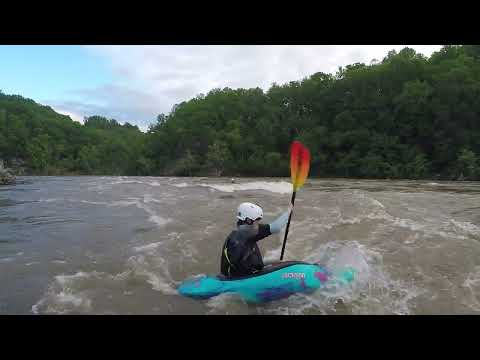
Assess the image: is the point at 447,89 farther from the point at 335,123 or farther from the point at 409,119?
the point at 335,123

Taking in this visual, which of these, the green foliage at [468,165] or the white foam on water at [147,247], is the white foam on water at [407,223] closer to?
the white foam on water at [147,247]

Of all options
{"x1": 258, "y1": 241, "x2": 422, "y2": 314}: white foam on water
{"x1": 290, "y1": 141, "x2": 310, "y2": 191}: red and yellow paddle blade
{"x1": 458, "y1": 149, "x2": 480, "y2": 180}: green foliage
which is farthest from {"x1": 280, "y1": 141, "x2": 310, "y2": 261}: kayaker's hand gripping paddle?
{"x1": 458, "y1": 149, "x2": 480, "y2": 180}: green foliage

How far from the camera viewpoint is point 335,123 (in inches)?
1912

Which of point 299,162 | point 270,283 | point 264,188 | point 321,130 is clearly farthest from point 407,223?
point 321,130

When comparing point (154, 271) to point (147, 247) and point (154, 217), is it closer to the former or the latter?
point (147, 247)

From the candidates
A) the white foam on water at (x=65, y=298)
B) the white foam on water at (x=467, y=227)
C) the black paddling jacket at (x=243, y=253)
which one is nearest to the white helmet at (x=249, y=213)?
the black paddling jacket at (x=243, y=253)

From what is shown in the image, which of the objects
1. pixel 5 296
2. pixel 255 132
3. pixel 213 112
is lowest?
pixel 5 296

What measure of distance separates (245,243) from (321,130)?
151 feet

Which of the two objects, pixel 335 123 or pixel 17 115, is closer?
pixel 335 123

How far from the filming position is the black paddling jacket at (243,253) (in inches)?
172

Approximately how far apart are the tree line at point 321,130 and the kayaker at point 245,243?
3314 centimetres
